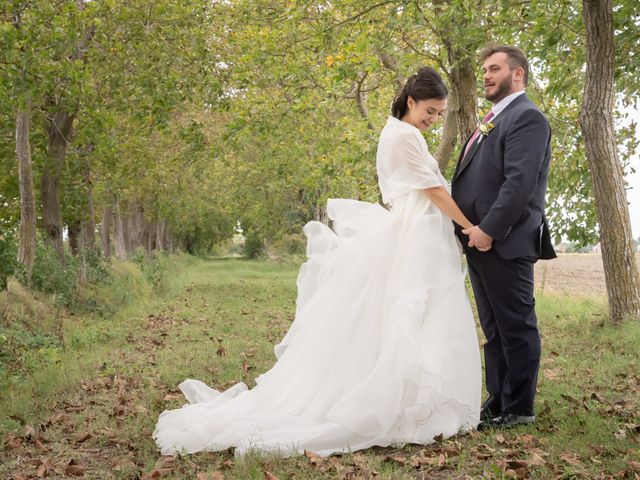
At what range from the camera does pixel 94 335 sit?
10.5 metres

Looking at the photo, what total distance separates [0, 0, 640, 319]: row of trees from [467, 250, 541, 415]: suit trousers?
15.9 feet

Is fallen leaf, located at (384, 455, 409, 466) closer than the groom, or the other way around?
fallen leaf, located at (384, 455, 409, 466)

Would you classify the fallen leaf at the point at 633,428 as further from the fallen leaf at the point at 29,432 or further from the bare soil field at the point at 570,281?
the bare soil field at the point at 570,281

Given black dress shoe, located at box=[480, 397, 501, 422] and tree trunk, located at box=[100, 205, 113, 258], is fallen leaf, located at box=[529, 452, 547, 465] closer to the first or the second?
black dress shoe, located at box=[480, 397, 501, 422]

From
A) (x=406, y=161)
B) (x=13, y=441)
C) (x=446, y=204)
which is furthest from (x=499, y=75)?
(x=13, y=441)

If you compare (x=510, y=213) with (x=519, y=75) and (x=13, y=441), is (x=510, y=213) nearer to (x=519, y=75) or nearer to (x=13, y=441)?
(x=519, y=75)

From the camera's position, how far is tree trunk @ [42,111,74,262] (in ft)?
49.9

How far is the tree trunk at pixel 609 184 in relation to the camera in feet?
29.5

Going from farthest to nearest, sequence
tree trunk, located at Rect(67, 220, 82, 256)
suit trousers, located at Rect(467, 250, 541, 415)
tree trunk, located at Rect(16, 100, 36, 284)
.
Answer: tree trunk, located at Rect(67, 220, 82, 256)
tree trunk, located at Rect(16, 100, 36, 284)
suit trousers, located at Rect(467, 250, 541, 415)

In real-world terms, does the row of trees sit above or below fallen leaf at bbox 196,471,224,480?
above

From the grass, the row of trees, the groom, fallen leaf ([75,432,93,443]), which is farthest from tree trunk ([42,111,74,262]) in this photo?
the groom

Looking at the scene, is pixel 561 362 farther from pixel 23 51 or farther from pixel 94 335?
pixel 23 51

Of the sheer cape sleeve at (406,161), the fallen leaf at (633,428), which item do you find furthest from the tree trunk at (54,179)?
the fallen leaf at (633,428)

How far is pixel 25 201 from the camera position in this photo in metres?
12.4
